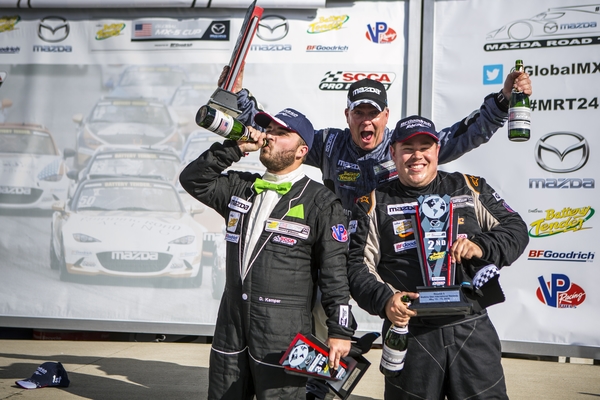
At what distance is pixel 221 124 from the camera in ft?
10.1

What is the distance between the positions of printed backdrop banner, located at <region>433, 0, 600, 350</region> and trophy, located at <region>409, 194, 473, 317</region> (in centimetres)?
314

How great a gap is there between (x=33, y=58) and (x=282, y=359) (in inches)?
198

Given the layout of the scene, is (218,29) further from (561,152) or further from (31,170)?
(561,152)

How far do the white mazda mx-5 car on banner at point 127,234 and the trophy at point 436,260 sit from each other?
12.3 feet

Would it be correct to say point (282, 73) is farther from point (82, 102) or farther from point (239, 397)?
point (239, 397)

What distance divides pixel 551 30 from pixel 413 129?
11.5 feet

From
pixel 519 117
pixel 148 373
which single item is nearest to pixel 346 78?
pixel 519 117

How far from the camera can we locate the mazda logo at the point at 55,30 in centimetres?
661

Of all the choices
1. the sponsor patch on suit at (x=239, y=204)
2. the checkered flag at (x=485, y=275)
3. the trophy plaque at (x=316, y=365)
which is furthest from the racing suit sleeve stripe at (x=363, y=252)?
the sponsor patch on suit at (x=239, y=204)

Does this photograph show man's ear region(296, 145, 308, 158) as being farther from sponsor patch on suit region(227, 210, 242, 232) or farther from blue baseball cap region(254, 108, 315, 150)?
sponsor patch on suit region(227, 210, 242, 232)

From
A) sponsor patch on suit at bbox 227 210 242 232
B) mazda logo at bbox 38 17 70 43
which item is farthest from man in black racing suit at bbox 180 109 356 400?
mazda logo at bbox 38 17 70 43

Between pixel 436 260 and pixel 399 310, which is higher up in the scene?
pixel 436 260

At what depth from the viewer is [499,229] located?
2990 millimetres

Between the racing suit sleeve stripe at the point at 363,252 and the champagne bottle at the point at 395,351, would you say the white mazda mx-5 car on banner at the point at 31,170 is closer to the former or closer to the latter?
the racing suit sleeve stripe at the point at 363,252
